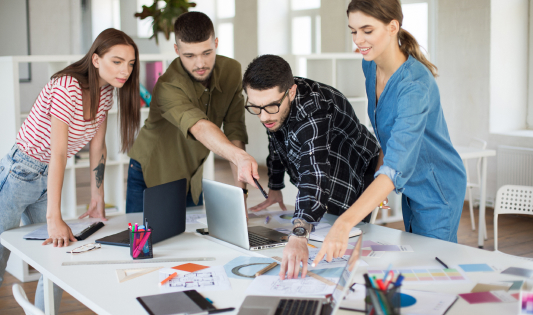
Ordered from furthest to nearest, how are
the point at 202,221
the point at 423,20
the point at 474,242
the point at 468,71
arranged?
the point at 423,20
the point at 468,71
the point at 474,242
the point at 202,221

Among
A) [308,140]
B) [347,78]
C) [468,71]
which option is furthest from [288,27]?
[308,140]

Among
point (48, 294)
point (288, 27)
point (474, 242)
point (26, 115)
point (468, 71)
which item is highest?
point (288, 27)

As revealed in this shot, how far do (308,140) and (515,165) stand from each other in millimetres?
3986

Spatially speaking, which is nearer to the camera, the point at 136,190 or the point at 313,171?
the point at 313,171

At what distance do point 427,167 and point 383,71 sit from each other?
15.6 inches

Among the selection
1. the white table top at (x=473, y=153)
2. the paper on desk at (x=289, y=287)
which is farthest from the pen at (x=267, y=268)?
the white table top at (x=473, y=153)

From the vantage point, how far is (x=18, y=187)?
223 cm

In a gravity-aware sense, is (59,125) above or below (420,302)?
above

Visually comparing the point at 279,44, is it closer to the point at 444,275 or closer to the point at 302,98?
the point at 302,98

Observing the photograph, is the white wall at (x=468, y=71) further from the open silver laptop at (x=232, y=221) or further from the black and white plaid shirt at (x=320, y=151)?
the open silver laptop at (x=232, y=221)

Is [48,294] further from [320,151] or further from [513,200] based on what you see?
[513,200]

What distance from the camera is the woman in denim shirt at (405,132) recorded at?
5.21 feet

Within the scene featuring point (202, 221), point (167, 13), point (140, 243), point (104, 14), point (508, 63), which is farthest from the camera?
point (104, 14)

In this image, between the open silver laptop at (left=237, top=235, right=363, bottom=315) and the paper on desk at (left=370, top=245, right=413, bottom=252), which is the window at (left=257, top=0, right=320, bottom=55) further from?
the open silver laptop at (left=237, top=235, right=363, bottom=315)
